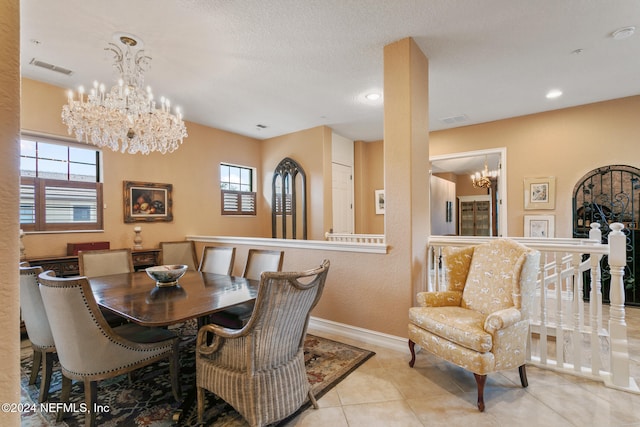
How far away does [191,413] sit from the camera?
1962 mm

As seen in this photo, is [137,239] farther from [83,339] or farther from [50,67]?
[83,339]

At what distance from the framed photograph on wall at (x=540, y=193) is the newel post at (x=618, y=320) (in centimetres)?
278

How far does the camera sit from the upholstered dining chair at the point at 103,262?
10.1 feet

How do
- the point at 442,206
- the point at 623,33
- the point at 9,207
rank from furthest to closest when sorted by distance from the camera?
1. the point at 442,206
2. the point at 623,33
3. the point at 9,207

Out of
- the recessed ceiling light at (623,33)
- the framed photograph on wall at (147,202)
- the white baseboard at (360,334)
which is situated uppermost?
the recessed ceiling light at (623,33)

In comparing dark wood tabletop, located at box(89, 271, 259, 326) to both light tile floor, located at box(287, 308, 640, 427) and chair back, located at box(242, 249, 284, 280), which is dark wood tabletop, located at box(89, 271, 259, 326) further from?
light tile floor, located at box(287, 308, 640, 427)

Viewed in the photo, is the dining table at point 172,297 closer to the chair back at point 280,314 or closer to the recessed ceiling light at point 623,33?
the chair back at point 280,314

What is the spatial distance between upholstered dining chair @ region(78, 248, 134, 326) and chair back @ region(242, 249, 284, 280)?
4.61 feet

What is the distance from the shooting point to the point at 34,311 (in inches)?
81.7

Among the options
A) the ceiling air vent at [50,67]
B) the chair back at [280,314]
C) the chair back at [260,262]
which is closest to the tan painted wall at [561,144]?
the chair back at [260,262]

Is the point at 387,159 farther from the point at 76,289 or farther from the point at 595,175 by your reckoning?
the point at 595,175

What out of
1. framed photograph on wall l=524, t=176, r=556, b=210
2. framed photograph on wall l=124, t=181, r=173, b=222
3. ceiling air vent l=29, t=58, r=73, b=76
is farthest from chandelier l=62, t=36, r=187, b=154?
framed photograph on wall l=524, t=176, r=556, b=210

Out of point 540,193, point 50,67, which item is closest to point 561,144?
point 540,193

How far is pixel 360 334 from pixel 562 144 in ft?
14.1
